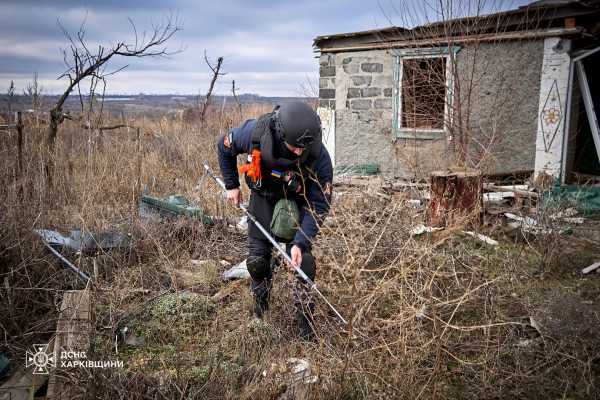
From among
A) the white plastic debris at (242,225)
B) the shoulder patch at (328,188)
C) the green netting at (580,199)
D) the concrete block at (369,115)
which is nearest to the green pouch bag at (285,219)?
the shoulder patch at (328,188)

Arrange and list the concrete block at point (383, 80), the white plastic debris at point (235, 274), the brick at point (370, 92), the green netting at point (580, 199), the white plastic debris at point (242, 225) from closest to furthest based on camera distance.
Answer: the white plastic debris at point (235, 274) → the green netting at point (580, 199) → the white plastic debris at point (242, 225) → the concrete block at point (383, 80) → the brick at point (370, 92)

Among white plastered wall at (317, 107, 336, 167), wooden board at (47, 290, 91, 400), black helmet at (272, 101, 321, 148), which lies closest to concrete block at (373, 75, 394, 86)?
white plastered wall at (317, 107, 336, 167)

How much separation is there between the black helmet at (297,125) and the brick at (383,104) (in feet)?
17.4

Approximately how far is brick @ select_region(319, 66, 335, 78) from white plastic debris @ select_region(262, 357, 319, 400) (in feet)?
22.8

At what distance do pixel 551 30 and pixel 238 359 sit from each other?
680 cm

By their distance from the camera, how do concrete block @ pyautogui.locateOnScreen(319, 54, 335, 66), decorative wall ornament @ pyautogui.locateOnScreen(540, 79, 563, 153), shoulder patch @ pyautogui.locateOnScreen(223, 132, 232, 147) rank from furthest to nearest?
concrete block @ pyautogui.locateOnScreen(319, 54, 335, 66)
decorative wall ornament @ pyautogui.locateOnScreen(540, 79, 563, 153)
shoulder patch @ pyautogui.locateOnScreen(223, 132, 232, 147)

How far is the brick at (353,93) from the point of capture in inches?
320

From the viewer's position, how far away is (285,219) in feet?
10.1

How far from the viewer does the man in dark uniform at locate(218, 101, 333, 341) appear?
2.88m

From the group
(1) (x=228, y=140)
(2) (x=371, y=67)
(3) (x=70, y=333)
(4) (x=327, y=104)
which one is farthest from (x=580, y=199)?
(3) (x=70, y=333)

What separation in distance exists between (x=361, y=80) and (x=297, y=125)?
5.68 meters

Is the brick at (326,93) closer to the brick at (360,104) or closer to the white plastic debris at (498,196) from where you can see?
the brick at (360,104)

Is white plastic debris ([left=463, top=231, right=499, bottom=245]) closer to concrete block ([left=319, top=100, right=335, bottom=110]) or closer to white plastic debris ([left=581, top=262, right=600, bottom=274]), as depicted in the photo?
white plastic debris ([left=581, top=262, right=600, bottom=274])

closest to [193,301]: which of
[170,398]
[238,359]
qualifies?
[238,359]
